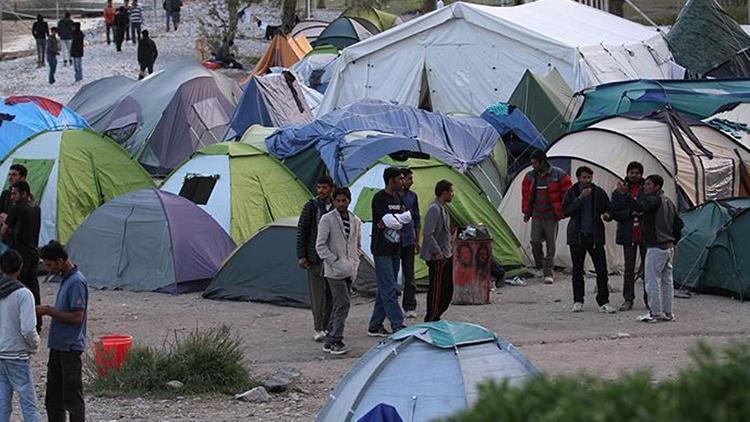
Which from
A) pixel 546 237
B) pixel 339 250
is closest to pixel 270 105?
pixel 546 237

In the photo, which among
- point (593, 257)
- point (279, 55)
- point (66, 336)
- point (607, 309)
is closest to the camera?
point (66, 336)

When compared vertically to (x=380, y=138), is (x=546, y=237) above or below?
below

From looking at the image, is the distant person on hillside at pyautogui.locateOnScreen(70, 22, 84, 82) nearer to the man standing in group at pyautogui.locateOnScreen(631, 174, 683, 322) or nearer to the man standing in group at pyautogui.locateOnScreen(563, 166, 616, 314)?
the man standing in group at pyautogui.locateOnScreen(563, 166, 616, 314)

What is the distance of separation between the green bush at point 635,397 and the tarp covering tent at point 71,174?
15.6 meters

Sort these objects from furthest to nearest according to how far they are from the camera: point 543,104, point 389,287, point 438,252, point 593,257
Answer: point 543,104
point 593,257
point 438,252
point 389,287

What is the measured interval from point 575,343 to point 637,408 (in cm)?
980

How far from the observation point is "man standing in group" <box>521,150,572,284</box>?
648 inches

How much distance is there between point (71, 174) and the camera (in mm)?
18906

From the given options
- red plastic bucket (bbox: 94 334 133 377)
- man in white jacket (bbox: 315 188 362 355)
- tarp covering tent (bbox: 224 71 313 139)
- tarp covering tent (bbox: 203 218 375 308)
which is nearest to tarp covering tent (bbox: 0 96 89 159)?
tarp covering tent (bbox: 224 71 313 139)

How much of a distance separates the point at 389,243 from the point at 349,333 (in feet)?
4.70

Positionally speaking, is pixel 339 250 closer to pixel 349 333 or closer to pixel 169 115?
pixel 349 333

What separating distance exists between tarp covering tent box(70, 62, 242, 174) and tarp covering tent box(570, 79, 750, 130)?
7786 mm

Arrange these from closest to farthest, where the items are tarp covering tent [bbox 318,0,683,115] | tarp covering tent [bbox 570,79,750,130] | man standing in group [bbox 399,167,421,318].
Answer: man standing in group [bbox 399,167,421,318]
tarp covering tent [bbox 570,79,750,130]
tarp covering tent [bbox 318,0,683,115]

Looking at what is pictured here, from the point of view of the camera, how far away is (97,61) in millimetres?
39750
